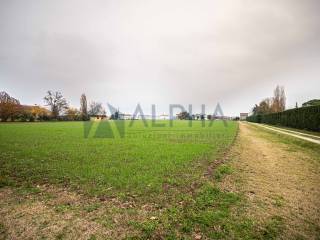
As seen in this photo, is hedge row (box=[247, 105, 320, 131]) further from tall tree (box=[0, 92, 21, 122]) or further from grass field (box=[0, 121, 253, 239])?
tall tree (box=[0, 92, 21, 122])

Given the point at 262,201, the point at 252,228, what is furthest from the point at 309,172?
the point at 252,228

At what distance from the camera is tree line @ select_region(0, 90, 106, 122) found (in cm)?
6284

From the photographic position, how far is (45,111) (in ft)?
286

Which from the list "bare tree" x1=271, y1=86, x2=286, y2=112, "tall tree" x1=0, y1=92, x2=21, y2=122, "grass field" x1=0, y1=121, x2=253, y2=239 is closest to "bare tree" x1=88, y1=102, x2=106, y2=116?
"tall tree" x1=0, y1=92, x2=21, y2=122

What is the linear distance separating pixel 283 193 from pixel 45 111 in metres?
98.4

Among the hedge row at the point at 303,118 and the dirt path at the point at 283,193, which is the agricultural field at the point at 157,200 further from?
the hedge row at the point at 303,118

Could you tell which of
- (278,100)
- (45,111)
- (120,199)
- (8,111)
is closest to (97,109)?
(45,111)

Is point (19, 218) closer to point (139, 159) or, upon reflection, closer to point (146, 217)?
point (146, 217)

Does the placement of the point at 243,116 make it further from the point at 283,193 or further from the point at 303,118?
the point at 283,193

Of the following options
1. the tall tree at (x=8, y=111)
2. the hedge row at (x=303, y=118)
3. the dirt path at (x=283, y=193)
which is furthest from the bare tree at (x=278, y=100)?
the tall tree at (x=8, y=111)

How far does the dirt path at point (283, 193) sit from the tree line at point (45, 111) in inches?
2928

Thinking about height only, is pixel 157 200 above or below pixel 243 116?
below

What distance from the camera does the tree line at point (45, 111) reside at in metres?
62.8

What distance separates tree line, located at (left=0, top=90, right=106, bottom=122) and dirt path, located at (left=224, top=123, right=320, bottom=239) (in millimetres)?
74363
